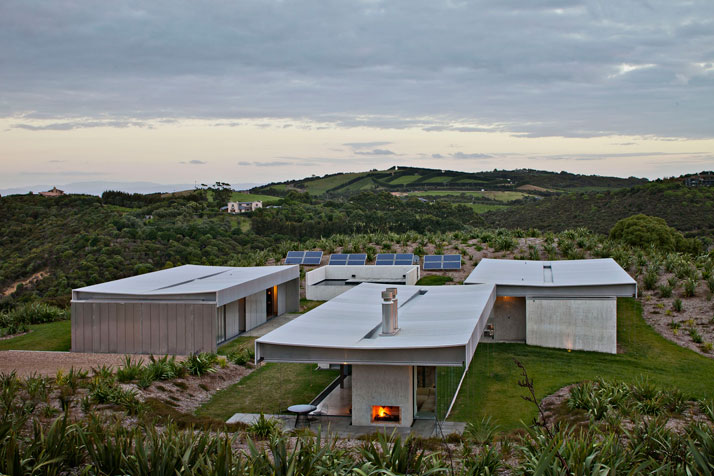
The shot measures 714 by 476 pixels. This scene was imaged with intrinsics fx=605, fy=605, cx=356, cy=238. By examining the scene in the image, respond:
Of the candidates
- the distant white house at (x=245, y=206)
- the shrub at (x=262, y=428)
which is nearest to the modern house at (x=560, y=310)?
the shrub at (x=262, y=428)

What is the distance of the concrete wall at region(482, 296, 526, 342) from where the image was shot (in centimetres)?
2077

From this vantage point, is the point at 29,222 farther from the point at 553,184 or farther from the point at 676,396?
the point at 553,184

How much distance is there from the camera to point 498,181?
4269 inches

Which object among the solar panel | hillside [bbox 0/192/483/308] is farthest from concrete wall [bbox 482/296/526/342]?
hillside [bbox 0/192/483/308]

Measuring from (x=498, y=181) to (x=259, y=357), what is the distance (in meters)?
101

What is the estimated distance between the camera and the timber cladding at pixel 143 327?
19.0 meters

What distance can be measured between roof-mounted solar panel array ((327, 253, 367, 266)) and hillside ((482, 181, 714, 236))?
Answer: 31929mm

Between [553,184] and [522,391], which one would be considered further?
[553,184]

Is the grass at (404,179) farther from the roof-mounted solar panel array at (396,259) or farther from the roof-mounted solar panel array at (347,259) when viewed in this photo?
the roof-mounted solar panel array at (396,259)

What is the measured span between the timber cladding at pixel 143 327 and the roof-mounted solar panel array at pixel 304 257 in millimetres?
15737

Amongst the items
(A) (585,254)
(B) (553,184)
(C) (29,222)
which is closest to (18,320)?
(A) (585,254)

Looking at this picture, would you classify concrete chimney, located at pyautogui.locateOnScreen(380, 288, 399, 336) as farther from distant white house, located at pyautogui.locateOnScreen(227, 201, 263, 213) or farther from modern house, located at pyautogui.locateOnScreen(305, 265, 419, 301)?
distant white house, located at pyautogui.locateOnScreen(227, 201, 263, 213)

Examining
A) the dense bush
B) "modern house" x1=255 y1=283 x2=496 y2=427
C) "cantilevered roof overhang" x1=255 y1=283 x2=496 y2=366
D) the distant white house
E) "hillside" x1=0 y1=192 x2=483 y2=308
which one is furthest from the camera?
the distant white house

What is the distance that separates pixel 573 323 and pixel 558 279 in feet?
7.52
